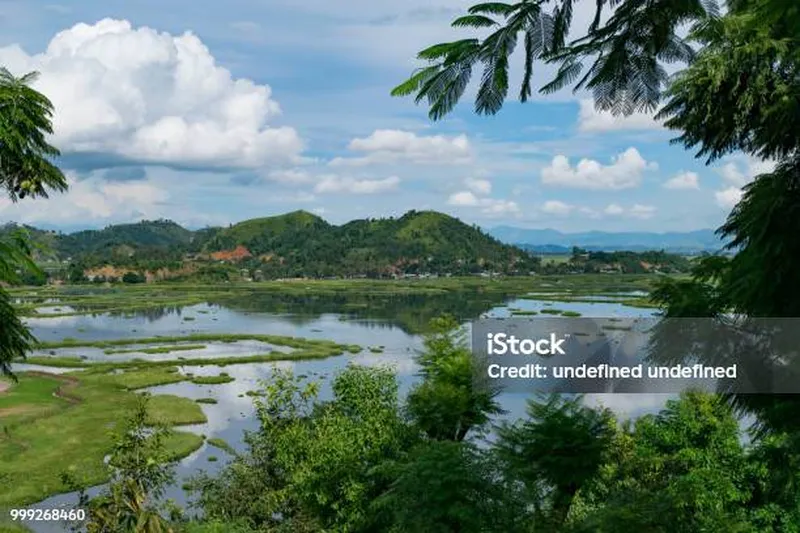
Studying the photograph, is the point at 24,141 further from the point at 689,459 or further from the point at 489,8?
the point at 689,459

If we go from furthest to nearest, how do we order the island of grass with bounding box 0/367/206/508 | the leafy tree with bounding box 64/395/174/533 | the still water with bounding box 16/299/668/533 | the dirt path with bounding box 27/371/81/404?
the dirt path with bounding box 27/371/81/404, the still water with bounding box 16/299/668/533, the island of grass with bounding box 0/367/206/508, the leafy tree with bounding box 64/395/174/533

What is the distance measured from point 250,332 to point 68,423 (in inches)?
1867

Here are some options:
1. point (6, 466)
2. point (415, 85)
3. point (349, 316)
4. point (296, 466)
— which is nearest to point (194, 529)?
point (296, 466)

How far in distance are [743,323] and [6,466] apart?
129 ft

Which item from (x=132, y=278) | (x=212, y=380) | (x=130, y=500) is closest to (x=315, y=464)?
(x=130, y=500)

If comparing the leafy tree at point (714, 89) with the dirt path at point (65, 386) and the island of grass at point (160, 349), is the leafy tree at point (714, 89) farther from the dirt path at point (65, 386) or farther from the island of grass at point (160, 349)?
the island of grass at point (160, 349)

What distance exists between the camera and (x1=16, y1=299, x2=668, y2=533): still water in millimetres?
43703

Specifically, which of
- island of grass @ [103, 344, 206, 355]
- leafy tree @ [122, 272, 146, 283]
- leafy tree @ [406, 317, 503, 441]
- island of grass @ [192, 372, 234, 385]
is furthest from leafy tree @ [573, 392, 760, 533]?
leafy tree @ [122, 272, 146, 283]

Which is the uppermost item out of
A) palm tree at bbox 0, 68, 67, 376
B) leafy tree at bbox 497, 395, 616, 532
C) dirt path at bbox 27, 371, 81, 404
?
palm tree at bbox 0, 68, 67, 376

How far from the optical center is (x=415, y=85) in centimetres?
421

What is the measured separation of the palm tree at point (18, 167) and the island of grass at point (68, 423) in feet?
79.0

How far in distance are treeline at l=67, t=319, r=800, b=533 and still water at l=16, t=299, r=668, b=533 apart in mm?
8057

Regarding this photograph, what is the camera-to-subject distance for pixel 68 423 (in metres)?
44.6

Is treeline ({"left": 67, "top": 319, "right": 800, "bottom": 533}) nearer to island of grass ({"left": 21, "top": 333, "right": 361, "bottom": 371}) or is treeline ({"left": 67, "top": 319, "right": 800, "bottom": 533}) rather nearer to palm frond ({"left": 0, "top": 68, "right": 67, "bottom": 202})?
palm frond ({"left": 0, "top": 68, "right": 67, "bottom": 202})
